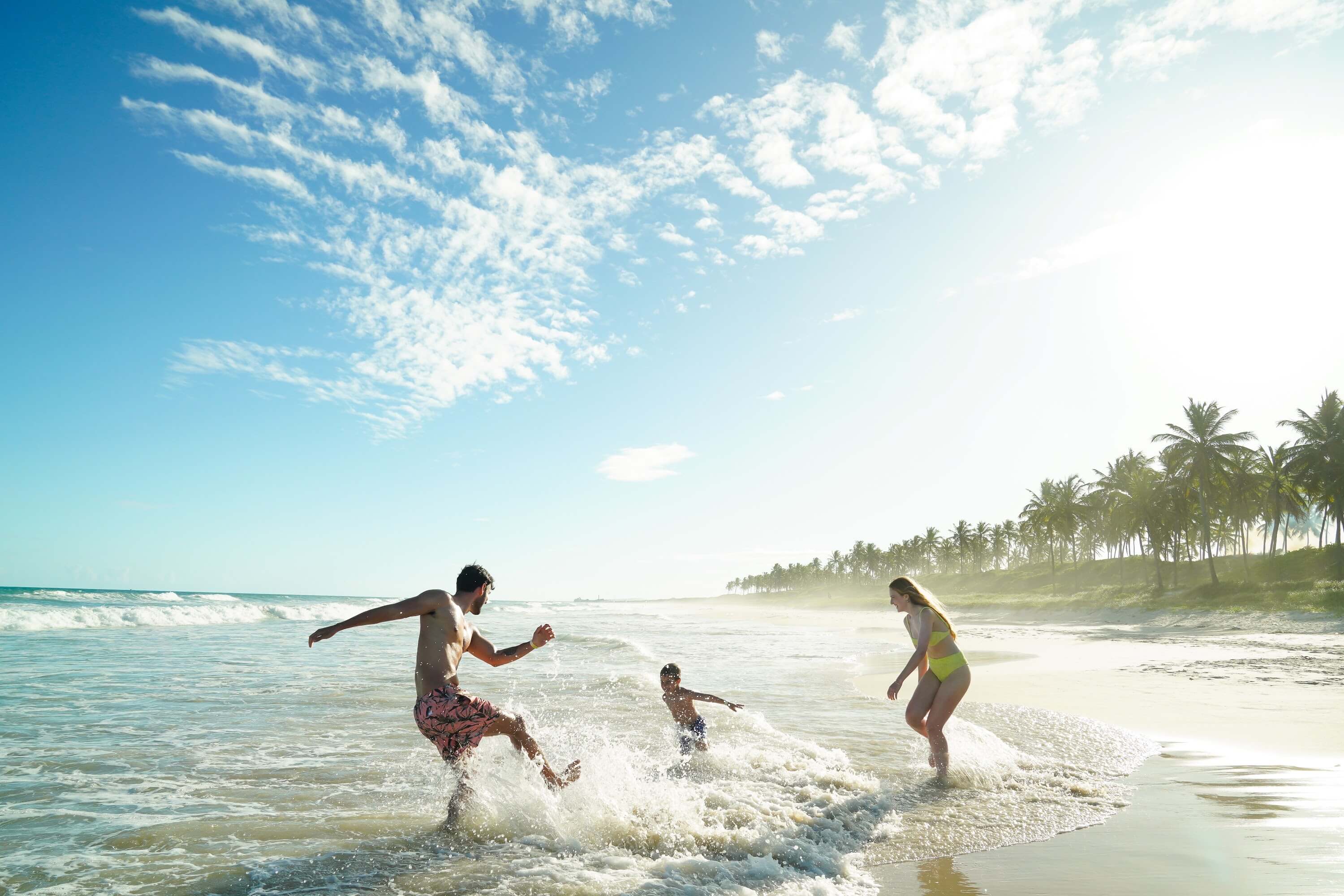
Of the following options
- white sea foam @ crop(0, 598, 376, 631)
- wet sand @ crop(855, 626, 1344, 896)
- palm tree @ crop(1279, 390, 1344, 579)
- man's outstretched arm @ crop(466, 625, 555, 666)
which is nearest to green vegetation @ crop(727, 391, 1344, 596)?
palm tree @ crop(1279, 390, 1344, 579)

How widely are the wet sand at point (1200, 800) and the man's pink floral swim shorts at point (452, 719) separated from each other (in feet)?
10.1

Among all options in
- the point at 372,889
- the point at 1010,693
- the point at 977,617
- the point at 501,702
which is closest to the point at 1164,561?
the point at 977,617

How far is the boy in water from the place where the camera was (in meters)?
7.64

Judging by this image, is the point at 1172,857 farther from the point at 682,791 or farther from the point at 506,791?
the point at 506,791

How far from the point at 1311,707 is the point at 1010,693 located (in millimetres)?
4172

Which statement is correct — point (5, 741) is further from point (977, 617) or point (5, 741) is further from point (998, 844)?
point (977, 617)

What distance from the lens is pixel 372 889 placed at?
4.36 metres

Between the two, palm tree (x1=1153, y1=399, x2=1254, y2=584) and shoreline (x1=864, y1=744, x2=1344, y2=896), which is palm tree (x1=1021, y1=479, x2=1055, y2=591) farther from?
shoreline (x1=864, y1=744, x2=1344, y2=896)

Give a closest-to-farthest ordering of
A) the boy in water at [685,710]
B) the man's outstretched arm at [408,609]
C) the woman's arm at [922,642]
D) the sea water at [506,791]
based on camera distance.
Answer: the sea water at [506,791]
the man's outstretched arm at [408,609]
the woman's arm at [922,642]
the boy in water at [685,710]

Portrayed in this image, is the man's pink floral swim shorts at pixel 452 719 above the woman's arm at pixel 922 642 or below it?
below

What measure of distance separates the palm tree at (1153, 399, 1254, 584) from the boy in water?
2194 inches

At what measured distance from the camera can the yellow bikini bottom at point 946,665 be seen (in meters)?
6.69

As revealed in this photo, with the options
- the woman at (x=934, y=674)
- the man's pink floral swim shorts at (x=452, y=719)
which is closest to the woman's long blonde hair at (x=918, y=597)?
the woman at (x=934, y=674)

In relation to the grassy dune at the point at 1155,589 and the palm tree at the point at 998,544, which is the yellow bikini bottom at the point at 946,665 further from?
the palm tree at the point at 998,544
